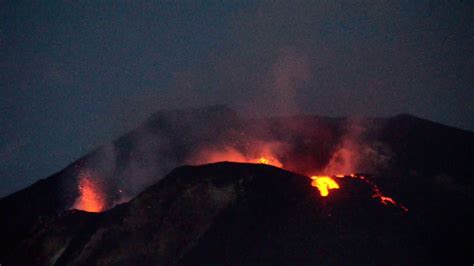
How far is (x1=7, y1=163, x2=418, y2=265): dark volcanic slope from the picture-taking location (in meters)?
17.8

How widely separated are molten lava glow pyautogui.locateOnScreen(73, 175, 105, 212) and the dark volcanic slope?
7680 millimetres

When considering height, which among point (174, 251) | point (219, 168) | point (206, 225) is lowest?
point (174, 251)

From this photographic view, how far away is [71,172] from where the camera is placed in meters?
35.4

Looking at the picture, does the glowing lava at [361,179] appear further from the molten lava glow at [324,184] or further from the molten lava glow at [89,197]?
the molten lava glow at [89,197]

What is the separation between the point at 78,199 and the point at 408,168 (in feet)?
98.3

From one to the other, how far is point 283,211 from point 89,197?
21717 mm

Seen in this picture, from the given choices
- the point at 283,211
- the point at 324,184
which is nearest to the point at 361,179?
the point at 324,184

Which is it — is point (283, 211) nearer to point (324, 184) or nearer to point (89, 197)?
point (324, 184)

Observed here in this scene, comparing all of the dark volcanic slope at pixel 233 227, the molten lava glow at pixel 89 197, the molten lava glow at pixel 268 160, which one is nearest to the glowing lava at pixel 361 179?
the dark volcanic slope at pixel 233 227

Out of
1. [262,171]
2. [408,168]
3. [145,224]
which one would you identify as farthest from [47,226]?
[408,168]

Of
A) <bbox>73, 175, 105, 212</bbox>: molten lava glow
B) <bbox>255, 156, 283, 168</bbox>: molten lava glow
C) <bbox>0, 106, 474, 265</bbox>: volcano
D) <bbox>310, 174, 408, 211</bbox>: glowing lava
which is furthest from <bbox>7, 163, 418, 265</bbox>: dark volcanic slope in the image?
<bbox>255, 156, 283, 168</bbox>: molten lava glow

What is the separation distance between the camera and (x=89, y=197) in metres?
33.7

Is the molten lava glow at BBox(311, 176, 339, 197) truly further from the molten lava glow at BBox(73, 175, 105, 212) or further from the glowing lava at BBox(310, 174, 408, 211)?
the molten lava glow at BBox(73, 175, 105, 212)

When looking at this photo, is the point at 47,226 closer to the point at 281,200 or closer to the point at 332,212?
the point at 281,200
